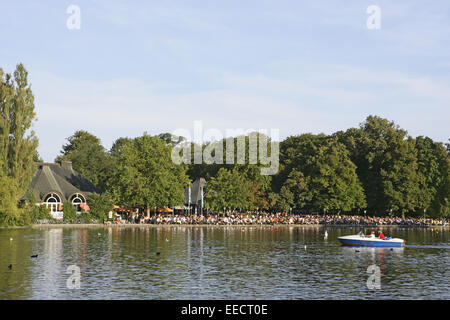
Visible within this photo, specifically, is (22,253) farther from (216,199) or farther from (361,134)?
(361,134)

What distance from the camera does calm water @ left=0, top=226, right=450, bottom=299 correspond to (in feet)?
101

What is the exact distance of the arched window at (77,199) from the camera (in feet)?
325

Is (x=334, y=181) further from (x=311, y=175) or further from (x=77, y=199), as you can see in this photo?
(x=77, y=199)

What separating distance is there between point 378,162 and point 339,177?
380 inches

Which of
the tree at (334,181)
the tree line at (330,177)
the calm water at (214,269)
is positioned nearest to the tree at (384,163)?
the tree line at (330,177)

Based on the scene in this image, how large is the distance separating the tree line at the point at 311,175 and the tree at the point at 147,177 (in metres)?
0.16

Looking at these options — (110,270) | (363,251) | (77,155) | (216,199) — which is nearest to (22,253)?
(110,270)

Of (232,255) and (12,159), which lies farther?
(12,159)

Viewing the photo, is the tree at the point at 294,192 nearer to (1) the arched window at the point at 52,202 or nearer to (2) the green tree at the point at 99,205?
(2) the green tree at the point at 99,205

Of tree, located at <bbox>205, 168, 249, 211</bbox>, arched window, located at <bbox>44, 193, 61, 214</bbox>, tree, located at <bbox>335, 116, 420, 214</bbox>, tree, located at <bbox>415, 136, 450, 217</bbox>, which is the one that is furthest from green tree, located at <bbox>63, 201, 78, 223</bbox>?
tree, located at <bbox>415, 136, 450, 217</bbox>

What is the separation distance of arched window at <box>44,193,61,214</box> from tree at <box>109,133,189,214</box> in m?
8.71
